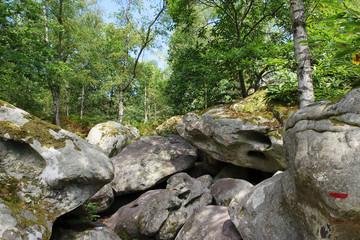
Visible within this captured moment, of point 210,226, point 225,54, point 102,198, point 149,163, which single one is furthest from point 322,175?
point 149,163

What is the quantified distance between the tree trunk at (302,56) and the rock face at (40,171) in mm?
4536

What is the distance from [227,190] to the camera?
243 inches

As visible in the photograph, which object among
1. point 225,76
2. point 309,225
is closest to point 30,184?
point 309,225

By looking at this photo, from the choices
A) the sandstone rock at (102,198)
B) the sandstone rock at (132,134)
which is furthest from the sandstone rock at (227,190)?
the sandstone rock at (132,134)

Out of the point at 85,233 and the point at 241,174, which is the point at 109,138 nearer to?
the point at 241,174

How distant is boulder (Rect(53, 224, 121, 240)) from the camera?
13.5 ft

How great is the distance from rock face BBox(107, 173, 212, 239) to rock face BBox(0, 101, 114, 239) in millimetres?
1972

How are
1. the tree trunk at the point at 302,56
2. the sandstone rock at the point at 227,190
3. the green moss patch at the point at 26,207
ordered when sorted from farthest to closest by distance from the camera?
the sandstone rock at the point at 227,190, the tree trunk at the point at 302,56, the green moss patch at the point at 26,207

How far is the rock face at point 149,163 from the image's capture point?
8336 mm

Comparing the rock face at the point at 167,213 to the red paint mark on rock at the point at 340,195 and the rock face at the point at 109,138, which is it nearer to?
the red paint mark on rock at the point at 340,195

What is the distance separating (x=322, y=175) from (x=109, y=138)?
11253 millimetres

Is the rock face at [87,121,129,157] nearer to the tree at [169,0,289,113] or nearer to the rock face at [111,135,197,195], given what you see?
the rock face at [111,135,197,195]

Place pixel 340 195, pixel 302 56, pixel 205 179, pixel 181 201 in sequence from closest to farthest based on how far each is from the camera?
pixel 340 195 < pixel 302 56 < pixel 181 201 < pixel 205 179

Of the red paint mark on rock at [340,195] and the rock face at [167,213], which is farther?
the rock face at [167,213]
